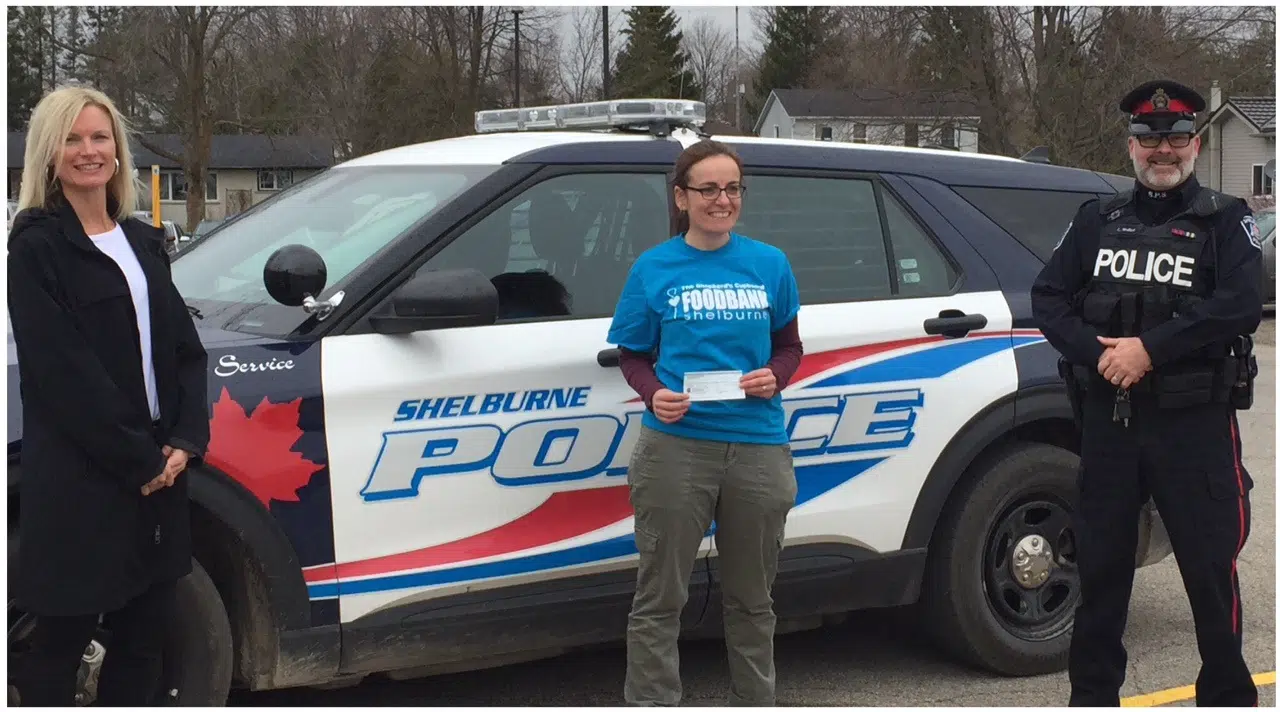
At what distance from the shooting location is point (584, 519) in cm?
378

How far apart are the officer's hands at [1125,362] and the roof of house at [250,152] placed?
157ft

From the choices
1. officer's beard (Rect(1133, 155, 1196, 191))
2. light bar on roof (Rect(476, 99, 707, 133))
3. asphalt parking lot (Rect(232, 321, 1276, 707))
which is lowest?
asphalt parking lot (Rect(232, 321, 1276, 707))

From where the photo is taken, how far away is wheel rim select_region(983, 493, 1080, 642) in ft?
14.8

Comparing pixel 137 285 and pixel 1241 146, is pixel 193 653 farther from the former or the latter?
pixel 1241 146

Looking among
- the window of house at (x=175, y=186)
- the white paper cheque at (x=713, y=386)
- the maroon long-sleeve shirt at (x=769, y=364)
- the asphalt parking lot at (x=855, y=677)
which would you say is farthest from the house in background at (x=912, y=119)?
the window of house at (x=175, y=186)

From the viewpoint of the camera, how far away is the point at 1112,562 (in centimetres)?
382

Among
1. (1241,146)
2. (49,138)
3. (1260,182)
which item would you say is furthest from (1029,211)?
(1241,146)

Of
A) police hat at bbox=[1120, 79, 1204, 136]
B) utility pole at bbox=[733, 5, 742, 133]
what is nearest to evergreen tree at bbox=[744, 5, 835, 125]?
utility pole at bbox=[733, 5, 742, 133]

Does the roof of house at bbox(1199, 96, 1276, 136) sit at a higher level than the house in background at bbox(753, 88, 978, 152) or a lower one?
higher

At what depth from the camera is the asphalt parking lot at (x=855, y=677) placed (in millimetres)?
4352

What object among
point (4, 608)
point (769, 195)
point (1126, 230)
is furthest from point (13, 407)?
point (1126, 230)

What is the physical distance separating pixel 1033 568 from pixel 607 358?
5.81 ft

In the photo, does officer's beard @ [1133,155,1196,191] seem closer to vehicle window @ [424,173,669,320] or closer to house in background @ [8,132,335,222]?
vehicle window @ [424,173,669,320]

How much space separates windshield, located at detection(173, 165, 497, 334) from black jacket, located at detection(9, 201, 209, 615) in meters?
0.63
